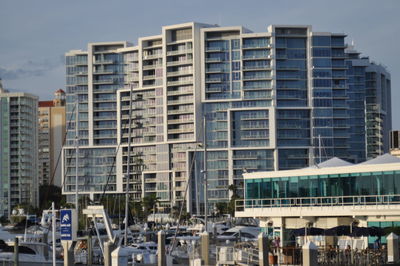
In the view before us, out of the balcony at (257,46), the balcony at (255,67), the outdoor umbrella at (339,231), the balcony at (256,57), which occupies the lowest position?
the outdoor umbrella at (339,231)

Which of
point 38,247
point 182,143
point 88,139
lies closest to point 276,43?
point 182,143

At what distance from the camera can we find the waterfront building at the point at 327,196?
56.3 meters

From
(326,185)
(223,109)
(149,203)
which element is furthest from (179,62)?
A: (326,185)

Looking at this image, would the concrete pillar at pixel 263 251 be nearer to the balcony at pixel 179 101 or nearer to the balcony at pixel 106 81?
the balcony at pixel 179 101

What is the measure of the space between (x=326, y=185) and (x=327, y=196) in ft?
2.41

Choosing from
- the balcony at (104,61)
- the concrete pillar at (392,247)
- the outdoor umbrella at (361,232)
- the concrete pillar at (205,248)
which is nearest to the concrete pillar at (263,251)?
the concrete pillar at (392,247)

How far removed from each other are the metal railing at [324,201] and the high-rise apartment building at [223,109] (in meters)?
92.2

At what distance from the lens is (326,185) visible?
195ft

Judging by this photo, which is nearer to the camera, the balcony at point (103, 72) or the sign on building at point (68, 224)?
the sign on building at point (68, 224)

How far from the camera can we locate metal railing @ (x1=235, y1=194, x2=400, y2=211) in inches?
2222

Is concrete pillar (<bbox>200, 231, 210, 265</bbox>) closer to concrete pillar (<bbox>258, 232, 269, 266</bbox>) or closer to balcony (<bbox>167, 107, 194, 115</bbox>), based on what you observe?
concrete pillar (<bbox>258, 232, 269, 266</bbox>)

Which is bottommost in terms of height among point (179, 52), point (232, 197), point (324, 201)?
point (232, 197)

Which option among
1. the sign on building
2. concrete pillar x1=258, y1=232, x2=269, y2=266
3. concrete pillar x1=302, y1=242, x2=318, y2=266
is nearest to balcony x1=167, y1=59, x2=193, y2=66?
concrete pillar x1=258, y1=232, x2=269, y2=266

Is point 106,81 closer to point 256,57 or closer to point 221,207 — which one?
point 256,57
